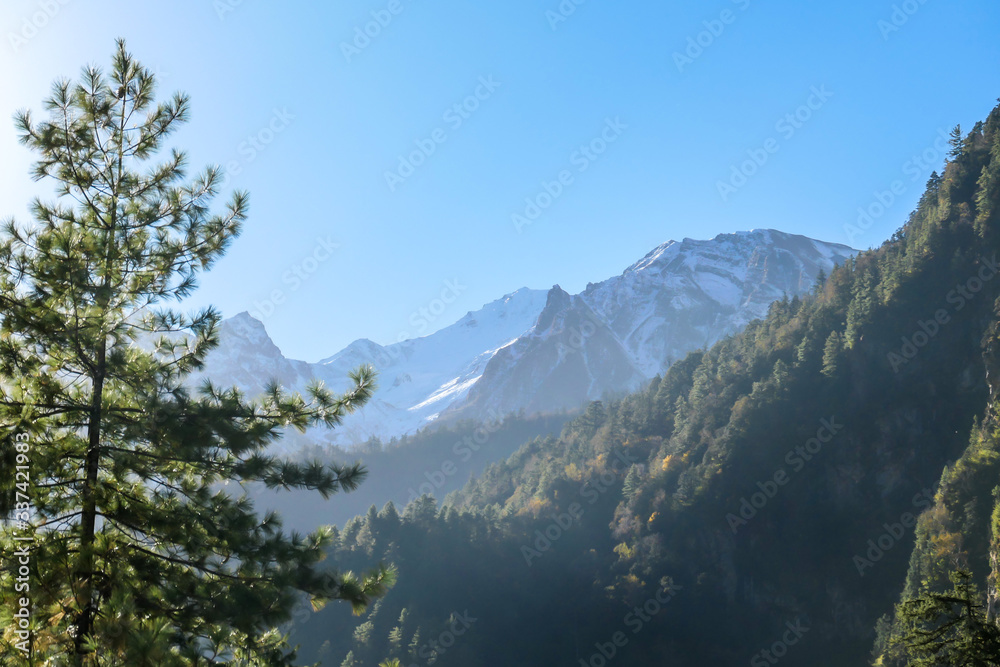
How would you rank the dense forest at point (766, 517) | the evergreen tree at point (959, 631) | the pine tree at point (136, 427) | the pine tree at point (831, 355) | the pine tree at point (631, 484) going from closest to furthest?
the pine tree at point (136, 427), the evergreen tree at point (959, 631), the dense forest at point (766, 517), the pine tree at point (831, 355), the pine tree at point (631, 484)

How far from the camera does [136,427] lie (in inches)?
320

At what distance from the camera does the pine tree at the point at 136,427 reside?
708 centimetres

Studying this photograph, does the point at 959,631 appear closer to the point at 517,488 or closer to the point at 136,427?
the point at 136,427

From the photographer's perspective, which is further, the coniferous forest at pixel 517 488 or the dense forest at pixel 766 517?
the dense forest at pixel 766 517

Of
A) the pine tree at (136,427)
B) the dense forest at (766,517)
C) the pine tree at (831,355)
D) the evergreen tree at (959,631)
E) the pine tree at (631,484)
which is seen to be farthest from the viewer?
the pine tree at (631,484)

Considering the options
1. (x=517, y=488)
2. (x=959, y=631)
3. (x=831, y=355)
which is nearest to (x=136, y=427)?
(x=959, y=631)

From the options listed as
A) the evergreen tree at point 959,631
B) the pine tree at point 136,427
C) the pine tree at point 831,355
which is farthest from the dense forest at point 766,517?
the pine tree at point 136,427

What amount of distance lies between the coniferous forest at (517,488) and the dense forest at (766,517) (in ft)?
1.03

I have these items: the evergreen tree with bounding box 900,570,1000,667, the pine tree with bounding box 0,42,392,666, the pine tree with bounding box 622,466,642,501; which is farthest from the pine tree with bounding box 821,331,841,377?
the pine tree with bounding box 0,42,392,666

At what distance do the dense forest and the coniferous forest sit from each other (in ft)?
1.03

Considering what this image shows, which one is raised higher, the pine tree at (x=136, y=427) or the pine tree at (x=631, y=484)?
the pine tree at (x=136, y=427)

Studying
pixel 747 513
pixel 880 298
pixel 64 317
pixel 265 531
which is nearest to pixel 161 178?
pixel 64 317

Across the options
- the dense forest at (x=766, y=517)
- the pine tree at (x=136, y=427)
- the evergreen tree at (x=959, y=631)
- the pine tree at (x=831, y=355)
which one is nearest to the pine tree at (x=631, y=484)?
the dense forest at (x=766, y=517)

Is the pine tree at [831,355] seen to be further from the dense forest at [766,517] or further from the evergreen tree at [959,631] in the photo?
the evergreen tree at [959,631]
